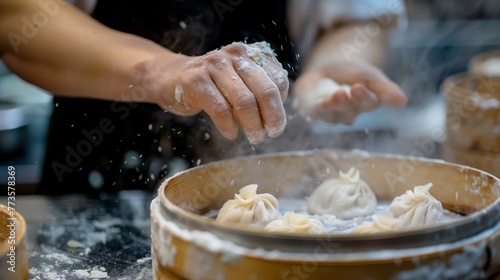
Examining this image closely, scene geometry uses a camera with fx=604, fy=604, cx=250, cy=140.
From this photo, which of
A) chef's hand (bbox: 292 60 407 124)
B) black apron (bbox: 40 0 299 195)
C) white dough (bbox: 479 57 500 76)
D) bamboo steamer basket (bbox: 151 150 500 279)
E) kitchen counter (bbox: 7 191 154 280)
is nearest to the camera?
bamboo steamer basket (bbox: 151 150 500 279)

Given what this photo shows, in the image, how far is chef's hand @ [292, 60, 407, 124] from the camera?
95.4 inches

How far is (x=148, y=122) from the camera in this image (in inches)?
112

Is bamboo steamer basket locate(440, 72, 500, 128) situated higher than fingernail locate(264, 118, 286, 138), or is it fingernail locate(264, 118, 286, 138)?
fingernail locate(264, 118, 286, 138)

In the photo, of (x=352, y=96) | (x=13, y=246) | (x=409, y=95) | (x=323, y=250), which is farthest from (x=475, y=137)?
(x=409, y=95)

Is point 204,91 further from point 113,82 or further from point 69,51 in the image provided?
point 69,51

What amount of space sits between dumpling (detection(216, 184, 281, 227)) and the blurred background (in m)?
0.83

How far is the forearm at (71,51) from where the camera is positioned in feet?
7.23

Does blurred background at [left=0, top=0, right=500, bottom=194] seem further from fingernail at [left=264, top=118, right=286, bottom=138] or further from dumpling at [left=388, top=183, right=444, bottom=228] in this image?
fingernail at [left=264, top=118, right=286, bottom=138]

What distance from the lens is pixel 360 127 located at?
445 cm

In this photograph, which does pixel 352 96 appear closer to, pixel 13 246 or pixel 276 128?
pixel 276 128

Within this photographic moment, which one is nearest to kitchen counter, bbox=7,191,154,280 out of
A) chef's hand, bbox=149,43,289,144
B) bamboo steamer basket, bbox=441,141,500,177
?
chef's hand, bbox=149,43,289,144

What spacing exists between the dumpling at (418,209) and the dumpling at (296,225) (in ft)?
0.83

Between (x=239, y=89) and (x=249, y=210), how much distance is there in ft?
1.27

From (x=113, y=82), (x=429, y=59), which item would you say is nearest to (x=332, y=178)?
(x=113, y=82)
